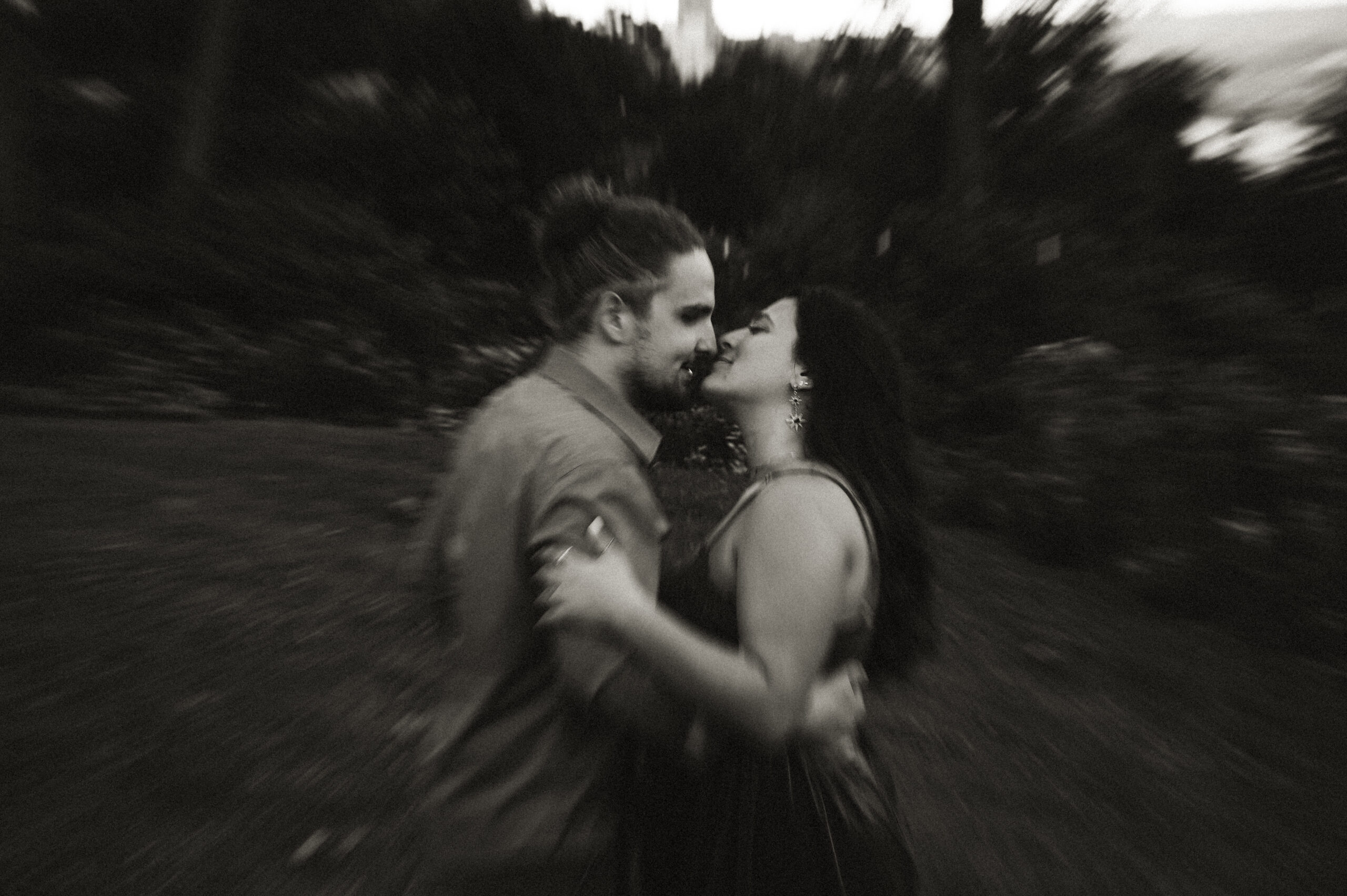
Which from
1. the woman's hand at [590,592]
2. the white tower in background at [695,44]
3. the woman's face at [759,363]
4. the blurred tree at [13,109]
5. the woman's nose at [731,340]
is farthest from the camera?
the white tower in background at [695,44]

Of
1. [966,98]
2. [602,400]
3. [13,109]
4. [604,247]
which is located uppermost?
[966,98]

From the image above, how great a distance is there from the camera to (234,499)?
733 centimetres

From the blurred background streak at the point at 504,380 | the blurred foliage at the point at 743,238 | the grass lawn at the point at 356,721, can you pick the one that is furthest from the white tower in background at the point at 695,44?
the grass lawn at the point at 356,721

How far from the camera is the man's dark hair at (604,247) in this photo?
1.89 meters

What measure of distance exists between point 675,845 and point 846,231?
458 inches

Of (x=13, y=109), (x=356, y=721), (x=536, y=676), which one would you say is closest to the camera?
(x=536, y=676)

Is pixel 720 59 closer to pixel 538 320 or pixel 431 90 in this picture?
pixel 431 90

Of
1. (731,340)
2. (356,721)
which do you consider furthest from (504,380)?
(731,340)

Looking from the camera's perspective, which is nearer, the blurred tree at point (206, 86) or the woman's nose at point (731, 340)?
the woman's nose at point (731, 340)

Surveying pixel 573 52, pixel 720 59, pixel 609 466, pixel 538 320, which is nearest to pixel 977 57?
pixel 538 320

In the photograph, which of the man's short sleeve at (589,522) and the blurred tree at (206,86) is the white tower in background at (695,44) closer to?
the blurred tree at (206,86)

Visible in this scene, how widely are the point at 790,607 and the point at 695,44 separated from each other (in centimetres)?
2091

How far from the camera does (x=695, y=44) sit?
21.0m

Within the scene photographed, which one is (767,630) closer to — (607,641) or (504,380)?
(607,641)
